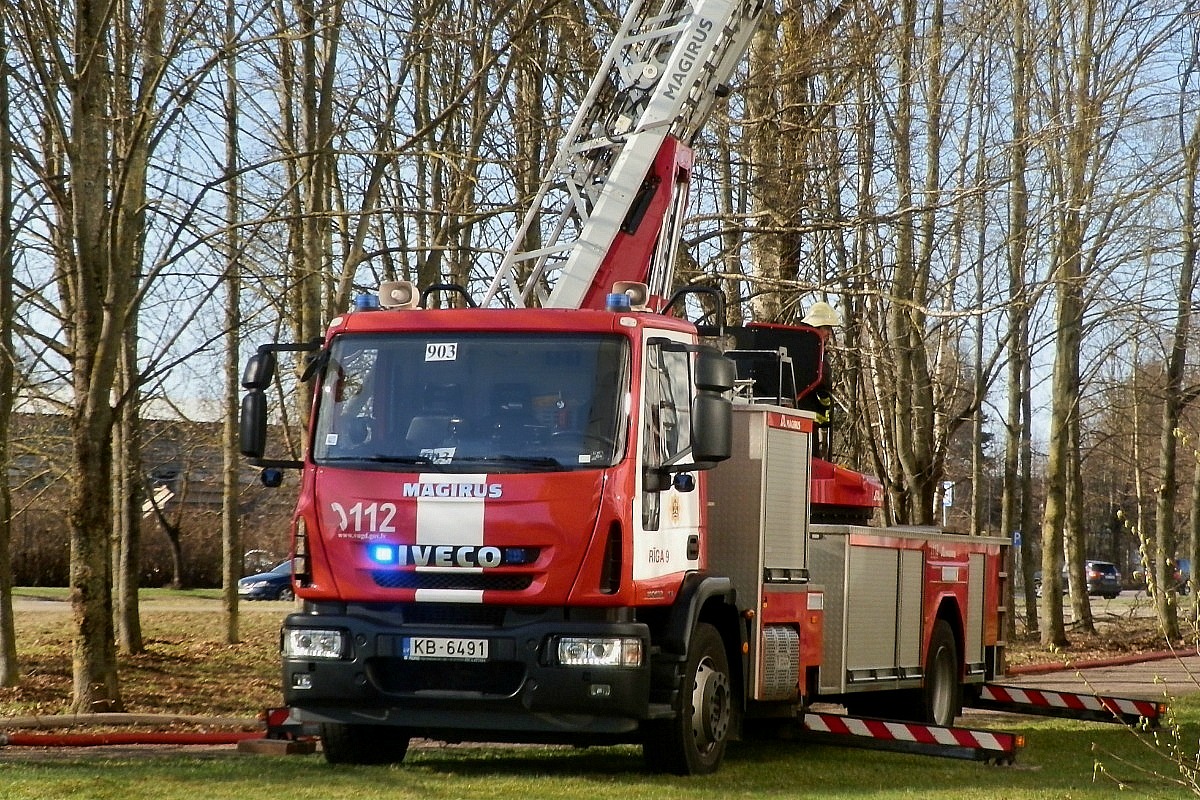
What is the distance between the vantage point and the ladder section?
1321 cm

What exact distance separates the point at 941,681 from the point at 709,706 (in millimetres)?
5011

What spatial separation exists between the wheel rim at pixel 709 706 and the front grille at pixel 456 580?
144cm

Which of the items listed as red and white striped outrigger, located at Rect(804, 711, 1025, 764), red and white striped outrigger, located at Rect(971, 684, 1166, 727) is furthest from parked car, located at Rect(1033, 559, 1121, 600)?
red and white striped outrigger, located at Rect(804, 711, 1025, 764)

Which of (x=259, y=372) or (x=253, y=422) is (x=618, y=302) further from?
(x=253, y=422)

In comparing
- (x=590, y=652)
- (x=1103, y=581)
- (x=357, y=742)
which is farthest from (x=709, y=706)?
(x=1103, y=581)

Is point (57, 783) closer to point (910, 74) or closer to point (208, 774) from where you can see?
point (208, 774)

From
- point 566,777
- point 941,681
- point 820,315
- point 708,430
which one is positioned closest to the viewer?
point 708,430

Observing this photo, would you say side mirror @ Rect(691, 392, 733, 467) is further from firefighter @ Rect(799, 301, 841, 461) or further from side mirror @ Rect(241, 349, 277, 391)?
firefighter @ Rect(799, 301, 841, 461)

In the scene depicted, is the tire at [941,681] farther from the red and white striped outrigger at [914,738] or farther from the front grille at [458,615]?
the front grille at [458,615]

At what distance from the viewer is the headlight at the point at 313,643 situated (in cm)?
959

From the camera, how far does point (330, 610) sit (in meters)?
9.77

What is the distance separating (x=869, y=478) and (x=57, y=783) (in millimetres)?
7269

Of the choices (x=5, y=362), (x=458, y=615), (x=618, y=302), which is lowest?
(x=458, y=615)

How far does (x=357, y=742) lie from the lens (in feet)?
34.9
